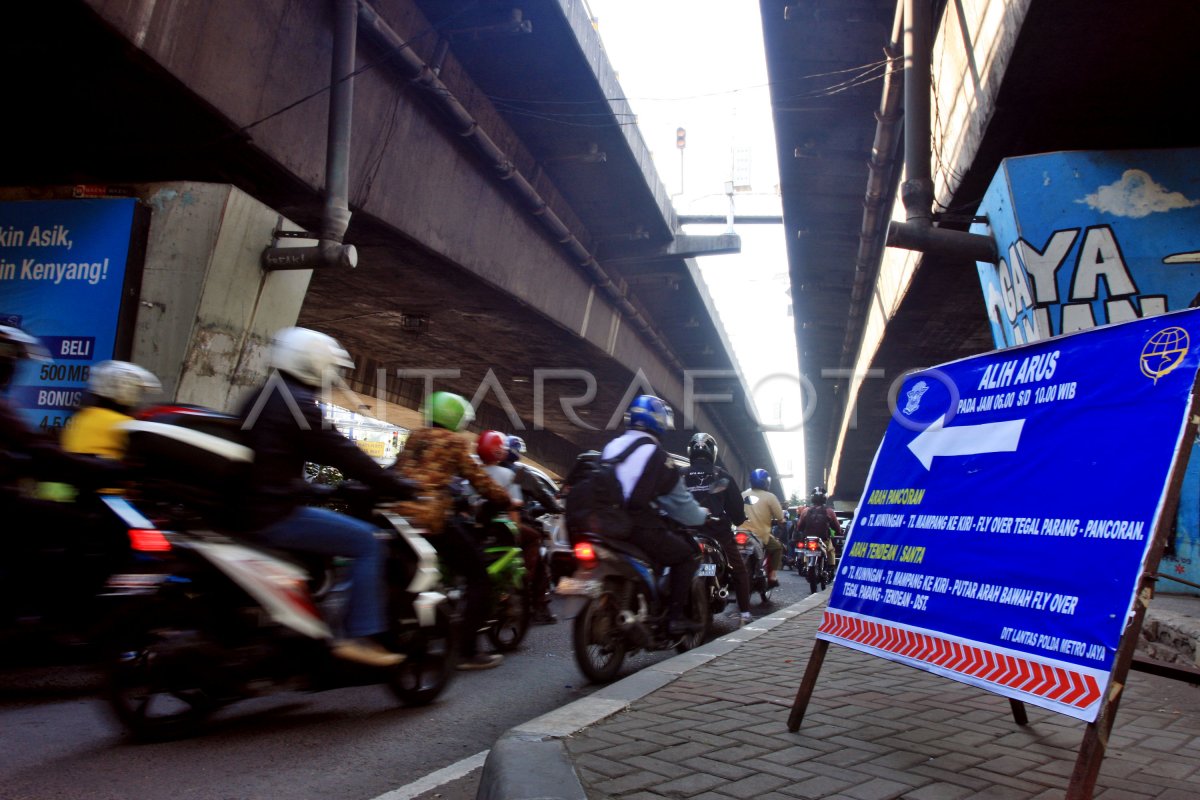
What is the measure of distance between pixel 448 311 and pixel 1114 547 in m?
14.0

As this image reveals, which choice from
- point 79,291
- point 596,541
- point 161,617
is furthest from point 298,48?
point 161,617

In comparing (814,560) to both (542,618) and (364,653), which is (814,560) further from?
→ (364,653)

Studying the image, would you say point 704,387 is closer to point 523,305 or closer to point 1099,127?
point 523,305

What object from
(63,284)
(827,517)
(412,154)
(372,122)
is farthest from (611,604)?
(827,517)

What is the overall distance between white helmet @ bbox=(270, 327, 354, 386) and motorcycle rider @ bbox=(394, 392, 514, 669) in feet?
2.90

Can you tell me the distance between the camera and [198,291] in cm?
869

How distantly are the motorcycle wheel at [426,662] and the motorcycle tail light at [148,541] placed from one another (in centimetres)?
116

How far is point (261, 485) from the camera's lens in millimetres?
3881

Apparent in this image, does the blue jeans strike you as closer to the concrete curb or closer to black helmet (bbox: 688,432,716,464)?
the concrete curb

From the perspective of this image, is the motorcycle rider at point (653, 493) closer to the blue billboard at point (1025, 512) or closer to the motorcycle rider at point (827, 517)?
the blue billboard at point (1025, 512)

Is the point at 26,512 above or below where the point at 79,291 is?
below

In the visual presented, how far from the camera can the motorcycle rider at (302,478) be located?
3912 mm

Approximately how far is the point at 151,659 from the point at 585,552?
2313mm

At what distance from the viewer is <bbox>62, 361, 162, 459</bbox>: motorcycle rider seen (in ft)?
17.3
